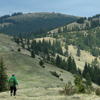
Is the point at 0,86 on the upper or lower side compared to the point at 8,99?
lower

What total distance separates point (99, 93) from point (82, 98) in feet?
16.2

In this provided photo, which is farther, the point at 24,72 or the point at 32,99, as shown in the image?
the point at 24,72

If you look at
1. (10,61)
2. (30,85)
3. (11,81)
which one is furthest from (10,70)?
(11,81)

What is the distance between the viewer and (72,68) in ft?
430

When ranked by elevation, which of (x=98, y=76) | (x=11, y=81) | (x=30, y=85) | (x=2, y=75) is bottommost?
(x=98, y=76)

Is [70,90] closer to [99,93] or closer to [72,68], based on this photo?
[99,93]

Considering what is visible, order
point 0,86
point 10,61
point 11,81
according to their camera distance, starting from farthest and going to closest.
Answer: point 10,61, point 0,86, point 11,81

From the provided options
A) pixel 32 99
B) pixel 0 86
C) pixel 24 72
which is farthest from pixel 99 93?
pixel 24 72

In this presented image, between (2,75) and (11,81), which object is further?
(2,75)

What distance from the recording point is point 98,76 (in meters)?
123

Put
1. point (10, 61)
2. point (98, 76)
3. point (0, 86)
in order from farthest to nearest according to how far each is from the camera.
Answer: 1. point (98, 76)
2. point (10, 61)
3. point (0, 86)

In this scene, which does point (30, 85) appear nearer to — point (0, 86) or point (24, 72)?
point (0, 86)

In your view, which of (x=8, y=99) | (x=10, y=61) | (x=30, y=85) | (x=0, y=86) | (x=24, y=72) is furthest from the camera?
(x=10, y=61)

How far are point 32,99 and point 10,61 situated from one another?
4904cm
